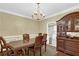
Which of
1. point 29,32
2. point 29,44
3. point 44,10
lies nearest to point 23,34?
point 29,32

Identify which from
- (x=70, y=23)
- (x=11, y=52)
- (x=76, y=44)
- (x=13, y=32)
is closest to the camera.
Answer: (x=11, y=52)

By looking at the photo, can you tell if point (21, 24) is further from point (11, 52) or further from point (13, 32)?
point (11, 52)

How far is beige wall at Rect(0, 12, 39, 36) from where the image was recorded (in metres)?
1.66

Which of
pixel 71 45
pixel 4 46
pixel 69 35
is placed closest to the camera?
pixel 4 46

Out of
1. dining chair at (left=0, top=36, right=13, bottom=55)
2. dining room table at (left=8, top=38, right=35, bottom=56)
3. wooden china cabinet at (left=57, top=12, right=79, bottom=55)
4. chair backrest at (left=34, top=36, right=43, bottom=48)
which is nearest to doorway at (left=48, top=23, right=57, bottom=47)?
chair backrest at (left=34, top=36, right=43, bottom=48)

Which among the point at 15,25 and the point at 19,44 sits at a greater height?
the point at 15,25

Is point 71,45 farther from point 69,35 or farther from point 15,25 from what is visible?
point 15,25

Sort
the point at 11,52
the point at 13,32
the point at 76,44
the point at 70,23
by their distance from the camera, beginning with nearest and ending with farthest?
the point at 11,52
the point at 13,32
the point at 76,44
the point at 70,23

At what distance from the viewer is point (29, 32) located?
178cm

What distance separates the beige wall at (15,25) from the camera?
1662mm

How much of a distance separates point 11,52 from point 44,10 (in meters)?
0.92

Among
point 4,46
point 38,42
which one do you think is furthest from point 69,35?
point 4,46

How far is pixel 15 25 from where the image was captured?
1.75 metres

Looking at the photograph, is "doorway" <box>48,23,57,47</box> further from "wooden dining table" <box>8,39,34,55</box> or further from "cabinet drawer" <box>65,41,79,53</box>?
"cabinet drawer" <box>65,41,79,53</box>
